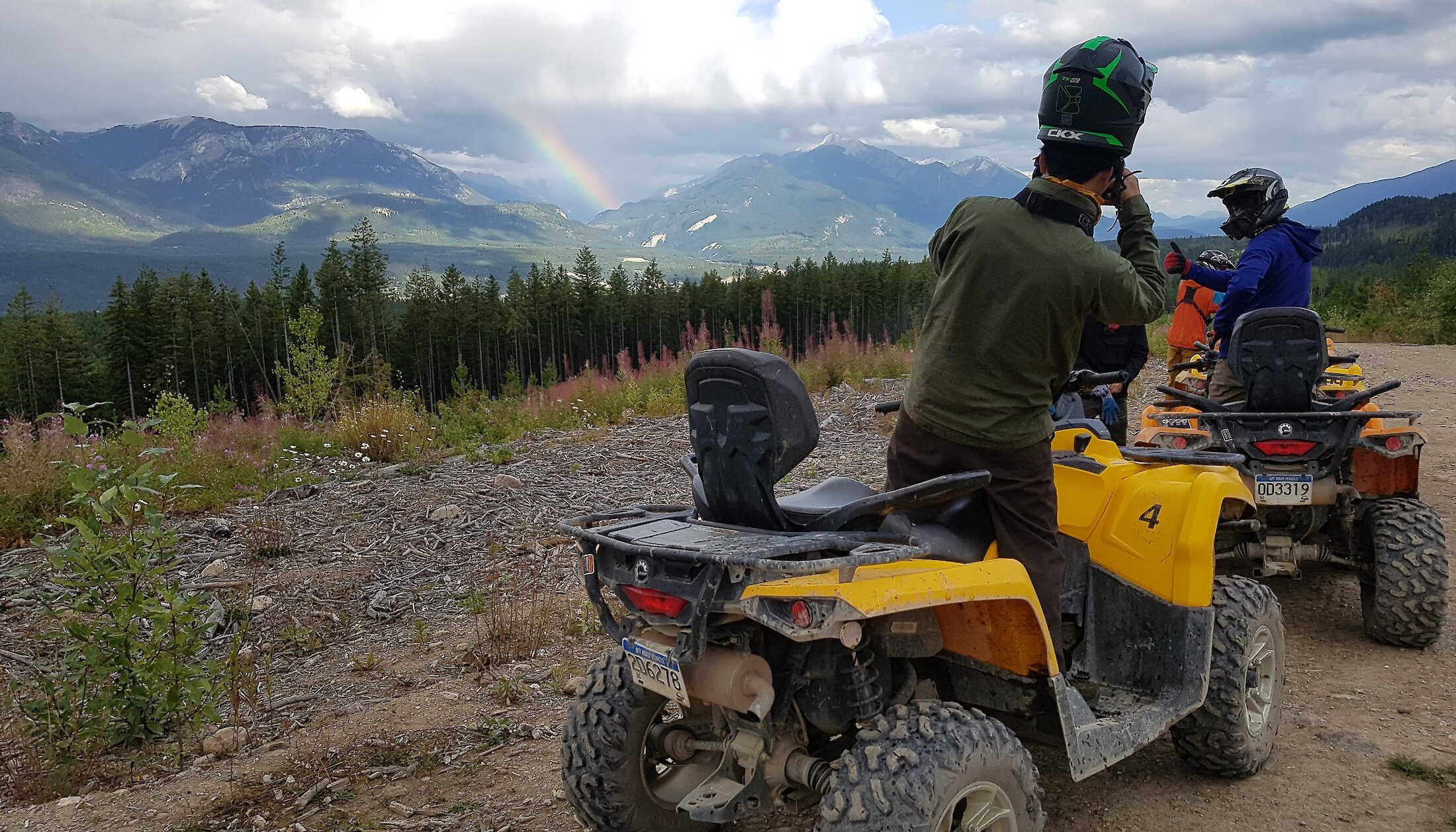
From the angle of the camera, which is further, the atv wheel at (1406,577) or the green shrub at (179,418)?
the green shrub at (179,418)

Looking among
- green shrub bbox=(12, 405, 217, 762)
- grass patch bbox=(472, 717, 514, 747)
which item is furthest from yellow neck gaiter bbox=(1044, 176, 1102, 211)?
green shrub bbox=(12, 405, 217, 762)

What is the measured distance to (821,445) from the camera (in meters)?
11.3

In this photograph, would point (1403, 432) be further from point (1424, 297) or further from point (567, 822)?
point (1424, 297)

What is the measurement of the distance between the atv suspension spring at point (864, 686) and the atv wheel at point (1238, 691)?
5.46 feet

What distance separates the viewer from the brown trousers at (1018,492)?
293 centimetres

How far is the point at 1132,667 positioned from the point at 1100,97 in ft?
6.93

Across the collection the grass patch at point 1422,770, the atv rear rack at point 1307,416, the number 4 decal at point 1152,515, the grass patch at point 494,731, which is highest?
the atv rear rack at point 1307,416

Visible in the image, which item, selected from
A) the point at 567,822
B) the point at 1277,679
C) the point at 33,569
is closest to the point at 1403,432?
the point at 1277,679

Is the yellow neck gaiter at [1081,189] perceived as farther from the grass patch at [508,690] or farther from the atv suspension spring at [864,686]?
the grass patch at [508,690]

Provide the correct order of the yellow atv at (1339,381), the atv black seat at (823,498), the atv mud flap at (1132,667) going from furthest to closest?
1. the yellow atv at (1339,381)
2. the atv mud flap at (1132,667)
3. the atv black seat at (823,498)

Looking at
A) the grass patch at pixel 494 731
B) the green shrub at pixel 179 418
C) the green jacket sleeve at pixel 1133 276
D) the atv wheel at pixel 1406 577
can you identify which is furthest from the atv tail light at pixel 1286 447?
the green shrub at pixel 179 418

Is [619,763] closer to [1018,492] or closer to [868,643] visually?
[868,643]

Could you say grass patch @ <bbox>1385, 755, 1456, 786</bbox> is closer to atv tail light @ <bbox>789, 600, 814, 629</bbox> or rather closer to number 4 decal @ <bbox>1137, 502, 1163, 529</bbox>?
number 4 decal @ <bbox>1137, 502, 1163, 529</bbox>

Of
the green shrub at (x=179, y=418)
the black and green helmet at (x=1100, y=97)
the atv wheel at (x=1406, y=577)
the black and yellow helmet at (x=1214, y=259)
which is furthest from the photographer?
the green shrub at (x=179, y=418)
